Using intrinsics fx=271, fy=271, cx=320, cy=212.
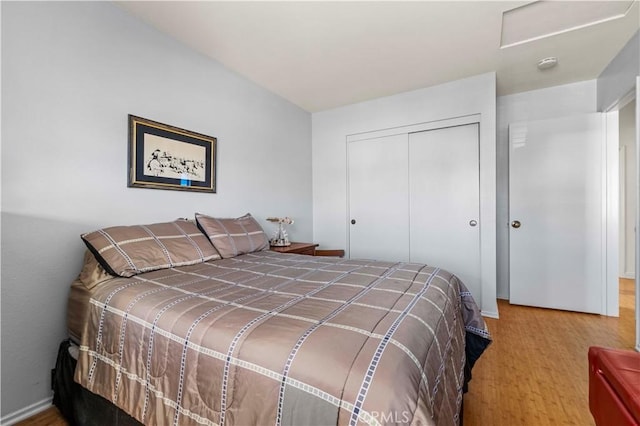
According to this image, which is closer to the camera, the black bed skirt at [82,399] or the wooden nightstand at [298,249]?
the black bed skirt at [82,399]

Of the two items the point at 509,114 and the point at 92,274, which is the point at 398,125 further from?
the point at 92,274

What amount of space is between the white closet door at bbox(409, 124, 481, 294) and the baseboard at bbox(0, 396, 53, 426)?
10.9 feet

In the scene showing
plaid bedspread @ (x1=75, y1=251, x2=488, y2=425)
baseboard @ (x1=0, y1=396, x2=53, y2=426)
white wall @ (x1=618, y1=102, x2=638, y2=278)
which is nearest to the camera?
plaid bedspread @ (x1=75, y1=251, x2=488, y2=425)

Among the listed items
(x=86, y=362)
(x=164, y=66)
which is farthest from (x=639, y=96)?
(x=86, y=362)

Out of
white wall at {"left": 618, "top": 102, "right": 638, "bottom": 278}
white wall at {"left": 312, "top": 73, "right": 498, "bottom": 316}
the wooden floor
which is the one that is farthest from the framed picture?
white wall at {"left": 618, "top": 102, "right": 638, "bottom": 278}

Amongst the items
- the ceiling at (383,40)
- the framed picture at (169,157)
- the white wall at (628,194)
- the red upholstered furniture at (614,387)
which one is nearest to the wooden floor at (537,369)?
the red upholstered furniture at (614,387)

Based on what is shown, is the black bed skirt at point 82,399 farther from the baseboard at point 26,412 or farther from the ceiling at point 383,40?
the ceiling at point 383,40

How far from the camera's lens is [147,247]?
5.31ft

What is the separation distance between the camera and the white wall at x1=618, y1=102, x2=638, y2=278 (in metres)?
4.13

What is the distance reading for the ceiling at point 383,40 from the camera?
6.27ft

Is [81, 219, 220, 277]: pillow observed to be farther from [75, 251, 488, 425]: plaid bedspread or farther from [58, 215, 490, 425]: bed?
[75, 251, 488, 425]: plaid bedspread

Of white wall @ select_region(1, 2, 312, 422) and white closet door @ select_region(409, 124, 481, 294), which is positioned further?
white closet door @ select_region(409, 124, 481, 294)

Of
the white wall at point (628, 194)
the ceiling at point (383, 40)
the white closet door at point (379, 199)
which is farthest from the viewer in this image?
the white wall at point (628, 194)

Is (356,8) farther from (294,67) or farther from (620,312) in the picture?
(620,312)
